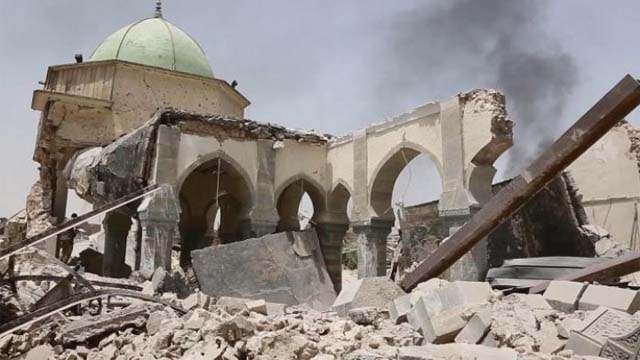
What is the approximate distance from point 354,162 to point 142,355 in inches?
308

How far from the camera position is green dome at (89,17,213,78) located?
61.2ft

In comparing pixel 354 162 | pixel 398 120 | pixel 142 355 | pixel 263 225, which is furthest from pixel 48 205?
pixel 142 355

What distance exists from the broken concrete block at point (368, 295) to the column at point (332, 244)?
6721 millimetres

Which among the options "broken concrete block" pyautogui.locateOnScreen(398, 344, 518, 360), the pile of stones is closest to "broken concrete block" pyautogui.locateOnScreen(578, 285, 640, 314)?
the pile of stones

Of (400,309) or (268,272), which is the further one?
(268,272)

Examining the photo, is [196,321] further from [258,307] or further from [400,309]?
[400,309]

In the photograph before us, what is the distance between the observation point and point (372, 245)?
11703 millimetres

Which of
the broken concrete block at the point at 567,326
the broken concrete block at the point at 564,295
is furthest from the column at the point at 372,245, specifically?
the broken concrete block at the point at 567,326

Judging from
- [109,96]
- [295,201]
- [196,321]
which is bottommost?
[196,321]

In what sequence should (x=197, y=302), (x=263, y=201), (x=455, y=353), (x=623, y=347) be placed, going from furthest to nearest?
(x=263, y=201) < (x=197, y=302) < (x=623, y=347) < (x=455, y=353)

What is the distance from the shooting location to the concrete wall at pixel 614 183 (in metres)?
13.0

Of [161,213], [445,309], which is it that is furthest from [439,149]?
[161,213]

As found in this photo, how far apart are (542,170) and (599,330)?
221 centimetres

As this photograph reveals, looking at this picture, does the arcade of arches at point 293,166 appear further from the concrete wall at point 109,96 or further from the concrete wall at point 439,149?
the concrete wall at point 109,96
